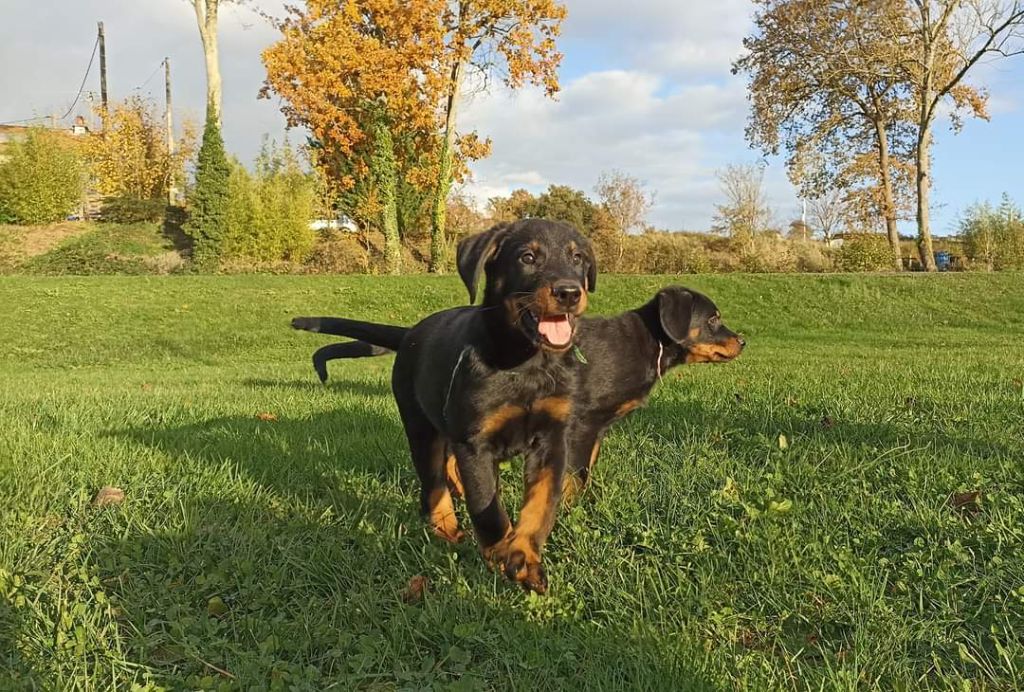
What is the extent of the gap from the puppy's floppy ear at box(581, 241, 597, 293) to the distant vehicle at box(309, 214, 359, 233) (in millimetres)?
25296

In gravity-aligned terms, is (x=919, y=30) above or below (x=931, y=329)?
above

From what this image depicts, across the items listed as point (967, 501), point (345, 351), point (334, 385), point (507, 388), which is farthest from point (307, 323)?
point (334, 385)

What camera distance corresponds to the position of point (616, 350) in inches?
175

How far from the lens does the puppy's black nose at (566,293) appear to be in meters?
2.81

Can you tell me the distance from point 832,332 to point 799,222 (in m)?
24.7

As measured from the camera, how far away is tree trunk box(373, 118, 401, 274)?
26.3 meters

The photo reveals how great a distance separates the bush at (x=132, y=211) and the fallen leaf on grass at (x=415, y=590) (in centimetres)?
2748

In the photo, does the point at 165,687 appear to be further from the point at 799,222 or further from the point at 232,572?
the point at 799,222

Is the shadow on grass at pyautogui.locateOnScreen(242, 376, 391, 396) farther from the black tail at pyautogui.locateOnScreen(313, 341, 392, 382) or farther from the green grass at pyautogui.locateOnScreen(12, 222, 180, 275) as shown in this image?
the green grass at pyautogui.locateOnScreen(12, 222, 180, 275)

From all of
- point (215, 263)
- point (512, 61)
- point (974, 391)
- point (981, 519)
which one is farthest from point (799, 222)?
point (981, 519)

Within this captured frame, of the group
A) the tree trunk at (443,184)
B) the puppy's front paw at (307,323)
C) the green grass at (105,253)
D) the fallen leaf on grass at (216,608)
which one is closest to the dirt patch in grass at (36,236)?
the green grass at (105,253)

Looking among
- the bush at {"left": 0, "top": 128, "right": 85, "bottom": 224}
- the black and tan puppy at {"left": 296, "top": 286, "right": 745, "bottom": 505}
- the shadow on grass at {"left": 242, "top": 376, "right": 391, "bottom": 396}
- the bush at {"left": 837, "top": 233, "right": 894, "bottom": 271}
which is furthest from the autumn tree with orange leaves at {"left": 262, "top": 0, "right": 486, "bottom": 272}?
the black and tan puppy at {"left": 296, "top": 286, "right": 745, "bottom": 505}

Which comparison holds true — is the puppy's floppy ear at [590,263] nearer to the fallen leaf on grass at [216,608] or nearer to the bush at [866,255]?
the fallen leaf on grass at [216,608]

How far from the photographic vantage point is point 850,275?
18453 millimetres
